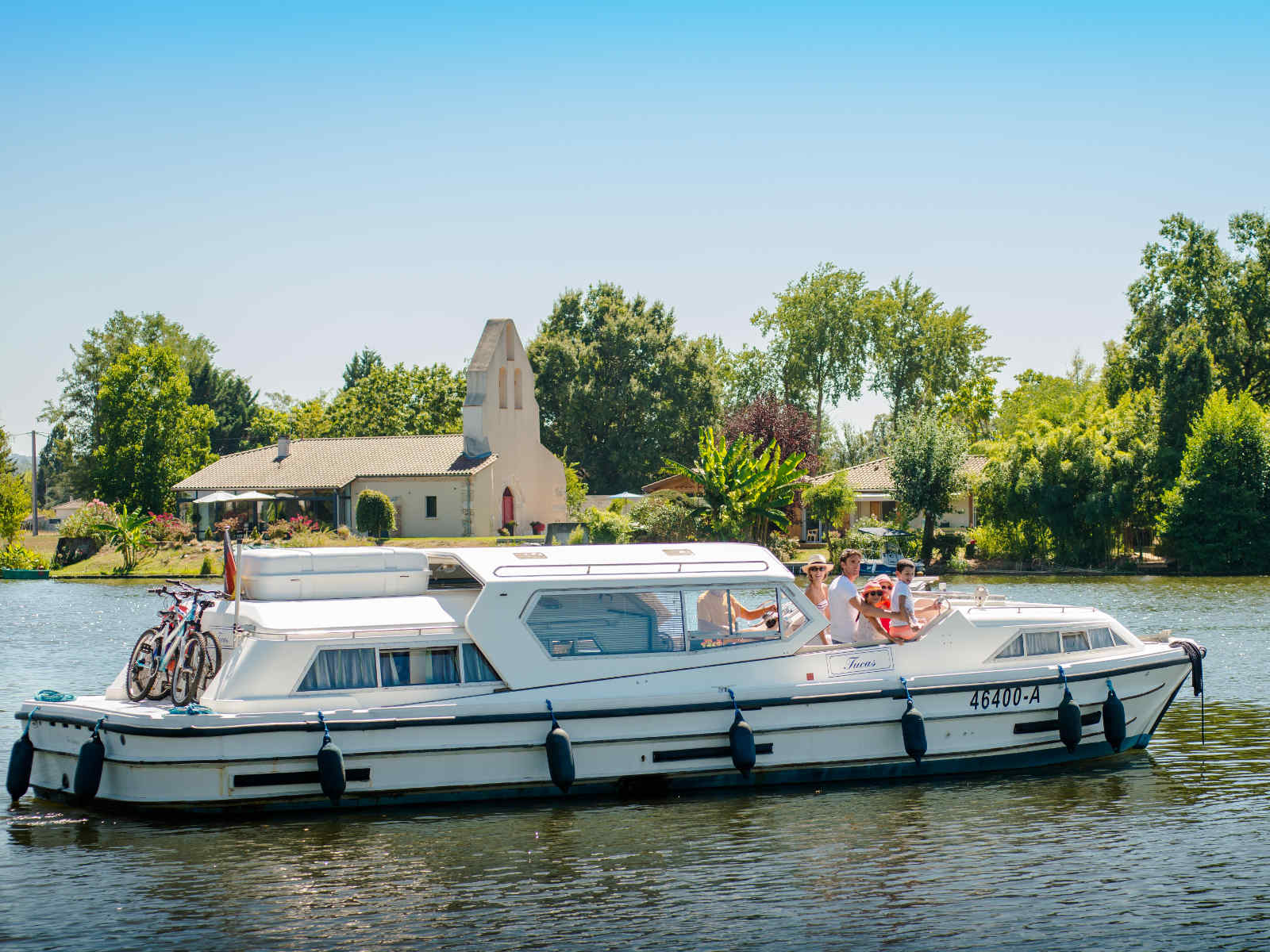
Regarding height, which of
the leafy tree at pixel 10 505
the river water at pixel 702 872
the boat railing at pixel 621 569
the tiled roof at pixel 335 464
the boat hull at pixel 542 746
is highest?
the tiled roof at pixel 335 464

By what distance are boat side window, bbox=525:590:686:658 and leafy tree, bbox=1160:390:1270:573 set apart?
150ft

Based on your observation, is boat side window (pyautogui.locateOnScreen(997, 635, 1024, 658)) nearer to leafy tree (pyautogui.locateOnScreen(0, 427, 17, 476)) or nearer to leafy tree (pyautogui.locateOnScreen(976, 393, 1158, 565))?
leafy tree (pyautogui.locateOnScreen(976, 393, 1158, 565))

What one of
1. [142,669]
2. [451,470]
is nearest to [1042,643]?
[142,669]

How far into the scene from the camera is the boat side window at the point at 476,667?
43.5ft

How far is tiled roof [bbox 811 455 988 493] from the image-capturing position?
66.8 metres

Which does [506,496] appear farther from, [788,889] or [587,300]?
[788,889]

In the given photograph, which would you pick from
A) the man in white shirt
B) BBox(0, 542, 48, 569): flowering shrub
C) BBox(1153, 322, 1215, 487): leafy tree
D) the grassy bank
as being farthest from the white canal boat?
BBox(1153, 322, 1215, 487): leafy tree

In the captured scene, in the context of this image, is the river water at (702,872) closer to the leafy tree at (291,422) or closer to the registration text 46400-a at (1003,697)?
the registration text 46400-a at (1003,697)

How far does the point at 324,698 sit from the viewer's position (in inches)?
504

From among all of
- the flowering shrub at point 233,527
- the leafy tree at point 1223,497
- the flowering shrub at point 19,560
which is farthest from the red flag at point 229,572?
the flowering shrub at point 19,560

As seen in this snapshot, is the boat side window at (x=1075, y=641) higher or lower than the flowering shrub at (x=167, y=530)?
lower

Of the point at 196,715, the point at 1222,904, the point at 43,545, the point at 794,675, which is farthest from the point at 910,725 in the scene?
the point at 43,545

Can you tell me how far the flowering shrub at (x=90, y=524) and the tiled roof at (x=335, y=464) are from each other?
342 inches

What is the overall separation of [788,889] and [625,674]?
329 cm
